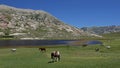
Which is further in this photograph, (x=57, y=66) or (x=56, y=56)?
(x=56, y=56)

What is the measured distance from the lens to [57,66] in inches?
1709

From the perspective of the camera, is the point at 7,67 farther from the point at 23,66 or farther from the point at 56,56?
the point at 56,56

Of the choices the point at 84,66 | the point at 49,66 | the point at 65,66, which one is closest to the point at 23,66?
the point at 49,66

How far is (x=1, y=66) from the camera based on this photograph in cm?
4362

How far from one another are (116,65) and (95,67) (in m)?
4.16

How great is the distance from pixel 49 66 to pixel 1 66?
8.09 metres

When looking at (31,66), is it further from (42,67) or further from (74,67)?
(74,67)

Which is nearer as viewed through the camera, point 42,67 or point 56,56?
point 42,67

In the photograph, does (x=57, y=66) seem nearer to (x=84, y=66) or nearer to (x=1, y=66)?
(x=84, y=66)

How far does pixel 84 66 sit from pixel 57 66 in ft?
14.8

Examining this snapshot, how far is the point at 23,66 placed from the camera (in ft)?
143

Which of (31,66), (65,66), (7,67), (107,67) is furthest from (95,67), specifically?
(7,67)

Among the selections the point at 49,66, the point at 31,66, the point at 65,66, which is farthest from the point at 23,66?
the point at 65,66

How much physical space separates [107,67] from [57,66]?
325 inches
